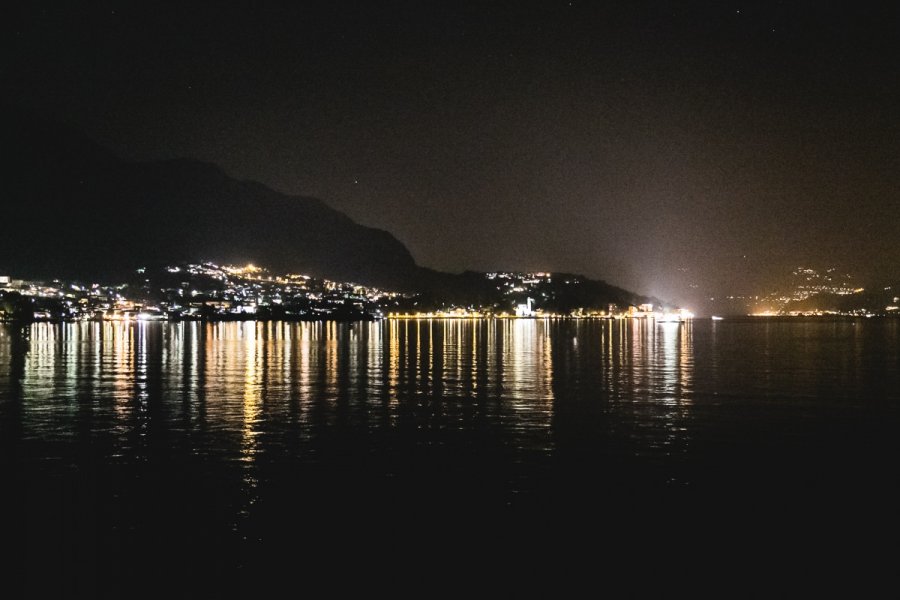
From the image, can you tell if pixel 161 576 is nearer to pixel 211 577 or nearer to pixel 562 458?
pixel 211 577

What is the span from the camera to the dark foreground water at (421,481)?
448 inches

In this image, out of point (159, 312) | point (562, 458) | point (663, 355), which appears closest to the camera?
point (562, 458)

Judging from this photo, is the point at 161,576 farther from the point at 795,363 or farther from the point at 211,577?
the point at 795,363

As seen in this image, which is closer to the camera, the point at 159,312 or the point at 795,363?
the point at 795,363

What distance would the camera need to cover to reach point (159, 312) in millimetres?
170750

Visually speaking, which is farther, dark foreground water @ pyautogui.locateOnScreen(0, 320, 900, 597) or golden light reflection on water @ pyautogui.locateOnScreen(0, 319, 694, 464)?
golden light reflection on water @ pyautogui.locateOnScreen(0, 319, 694, 464)

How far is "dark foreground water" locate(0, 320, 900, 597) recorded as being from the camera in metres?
11.4

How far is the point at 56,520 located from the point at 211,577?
12.4ft

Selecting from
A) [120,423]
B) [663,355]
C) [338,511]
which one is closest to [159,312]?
[663,355]

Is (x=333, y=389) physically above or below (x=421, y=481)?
above

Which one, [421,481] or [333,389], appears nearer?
[421,481]

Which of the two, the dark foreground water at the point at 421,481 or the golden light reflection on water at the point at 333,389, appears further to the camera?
the golden light reflection on water at the point at 333,389

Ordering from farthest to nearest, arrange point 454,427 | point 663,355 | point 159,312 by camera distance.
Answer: point 159,312 < point 663,355 < point 454,427

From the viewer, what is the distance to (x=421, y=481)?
15500mm
